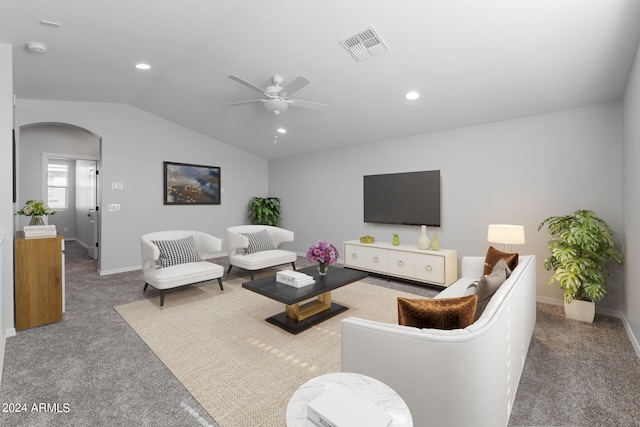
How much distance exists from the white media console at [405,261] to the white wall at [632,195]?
176 cm

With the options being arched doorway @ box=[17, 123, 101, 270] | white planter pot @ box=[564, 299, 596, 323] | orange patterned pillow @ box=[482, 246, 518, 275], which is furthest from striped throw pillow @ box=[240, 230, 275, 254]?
white planter pot @ box=[564, 299, 596, 323]

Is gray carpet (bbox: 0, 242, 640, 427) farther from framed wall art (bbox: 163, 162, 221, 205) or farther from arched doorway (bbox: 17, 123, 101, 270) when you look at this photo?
arched doorway (bbox: 17, 123, 101, 270)

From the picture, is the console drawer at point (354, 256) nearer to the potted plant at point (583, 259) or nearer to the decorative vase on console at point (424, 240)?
the decorative vase on console at point (424, 240)

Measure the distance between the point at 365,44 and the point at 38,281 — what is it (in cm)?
403

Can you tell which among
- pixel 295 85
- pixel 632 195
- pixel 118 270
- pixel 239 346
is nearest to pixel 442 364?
pixel 239 346

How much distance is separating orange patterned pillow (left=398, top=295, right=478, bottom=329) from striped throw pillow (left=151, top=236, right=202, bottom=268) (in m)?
3.38

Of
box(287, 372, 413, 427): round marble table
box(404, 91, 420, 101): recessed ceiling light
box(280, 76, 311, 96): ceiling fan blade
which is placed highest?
box(404, 91, 420, 101): recessed ceiling light

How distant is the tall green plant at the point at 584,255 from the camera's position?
299 cm

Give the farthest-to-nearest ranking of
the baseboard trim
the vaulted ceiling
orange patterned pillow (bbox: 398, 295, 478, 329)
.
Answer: the baseboard trim, the vaulted ceiling, orange patterned pillow (bbox: 398, 295, 478, 329)

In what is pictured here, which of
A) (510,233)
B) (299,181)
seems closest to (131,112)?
(299,181)

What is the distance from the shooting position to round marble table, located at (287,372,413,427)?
35.4 inches

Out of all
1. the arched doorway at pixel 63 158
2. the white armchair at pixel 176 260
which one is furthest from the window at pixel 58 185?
the white armchair at pixel 176 260

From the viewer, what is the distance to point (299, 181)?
6879mm

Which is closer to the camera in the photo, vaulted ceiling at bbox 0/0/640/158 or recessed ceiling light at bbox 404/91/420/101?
vaulted ceiling at bbox 0/0/640/158
